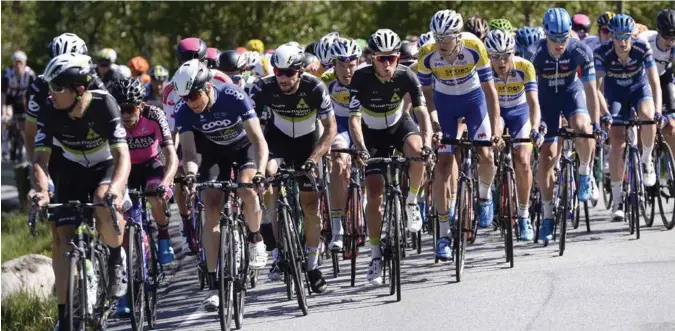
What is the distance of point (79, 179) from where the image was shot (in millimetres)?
10531

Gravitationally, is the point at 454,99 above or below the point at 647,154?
above

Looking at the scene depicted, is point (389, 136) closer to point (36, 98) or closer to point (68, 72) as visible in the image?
point (36, 98)

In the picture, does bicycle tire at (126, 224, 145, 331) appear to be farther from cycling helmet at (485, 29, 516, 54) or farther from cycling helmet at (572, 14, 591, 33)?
cycling helmet at (572, 14, 591, 33)

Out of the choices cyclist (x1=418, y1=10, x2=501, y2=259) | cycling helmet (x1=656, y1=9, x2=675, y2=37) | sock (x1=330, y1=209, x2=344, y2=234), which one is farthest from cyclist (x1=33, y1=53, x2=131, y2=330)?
cycling helmet (x1=656, y1=9, x2=675, y2=37)

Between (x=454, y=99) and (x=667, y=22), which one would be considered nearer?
(x=454, y=99)

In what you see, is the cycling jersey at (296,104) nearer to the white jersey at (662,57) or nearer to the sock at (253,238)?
the sock at (253,238)

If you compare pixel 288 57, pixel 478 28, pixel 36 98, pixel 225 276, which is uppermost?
pixel 478 28

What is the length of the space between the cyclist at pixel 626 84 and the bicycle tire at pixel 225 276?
569 cm

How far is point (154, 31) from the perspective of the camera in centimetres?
3234

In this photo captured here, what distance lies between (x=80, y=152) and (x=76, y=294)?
1.13 m

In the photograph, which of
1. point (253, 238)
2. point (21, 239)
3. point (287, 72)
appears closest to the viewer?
point (253, 238)

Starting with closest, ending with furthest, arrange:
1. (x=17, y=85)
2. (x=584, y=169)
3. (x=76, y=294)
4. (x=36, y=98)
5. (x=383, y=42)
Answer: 1. (x=76, y=294)
2. (x=383, y=42)
3. (x=36, y=98)
4. (x=584, y=169)
5. (x=17, y=85)

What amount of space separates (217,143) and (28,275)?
17.8 ft

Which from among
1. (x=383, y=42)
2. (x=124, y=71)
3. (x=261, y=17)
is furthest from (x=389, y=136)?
(x=261, y=17)
